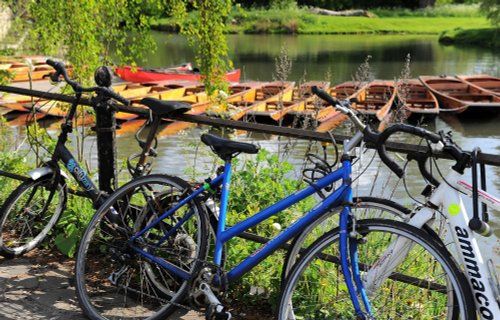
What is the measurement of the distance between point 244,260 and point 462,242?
1003 millimetres

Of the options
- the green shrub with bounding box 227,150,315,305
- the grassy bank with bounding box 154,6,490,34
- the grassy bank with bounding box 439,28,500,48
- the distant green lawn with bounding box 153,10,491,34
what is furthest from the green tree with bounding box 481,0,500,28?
the green shrub with bounding box 227,150,315,305

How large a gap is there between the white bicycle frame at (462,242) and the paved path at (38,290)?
1297 millimetres

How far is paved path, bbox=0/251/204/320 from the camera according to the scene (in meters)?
3.43

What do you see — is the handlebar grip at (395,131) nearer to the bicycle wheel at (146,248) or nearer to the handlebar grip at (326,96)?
the handlebar grip at (326,96)

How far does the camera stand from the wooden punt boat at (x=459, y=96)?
18.9 metres

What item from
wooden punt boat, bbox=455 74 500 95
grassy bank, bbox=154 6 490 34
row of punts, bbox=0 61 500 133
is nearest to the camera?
row of punts, bbox=0 61 500 133

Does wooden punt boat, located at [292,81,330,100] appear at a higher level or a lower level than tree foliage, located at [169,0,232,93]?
lower

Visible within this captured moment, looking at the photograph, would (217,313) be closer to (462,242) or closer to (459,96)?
(462,242)

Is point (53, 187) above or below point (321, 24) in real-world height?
below

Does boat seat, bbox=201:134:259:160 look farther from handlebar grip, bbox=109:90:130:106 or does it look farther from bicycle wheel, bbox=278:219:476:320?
handlebar grip, bbox=109:90:130:106

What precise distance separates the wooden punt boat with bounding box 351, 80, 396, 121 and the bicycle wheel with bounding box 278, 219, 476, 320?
13955mm

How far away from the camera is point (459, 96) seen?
67.9 ft

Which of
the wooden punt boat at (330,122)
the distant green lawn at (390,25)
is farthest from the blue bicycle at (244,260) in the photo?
the distant green lawn at (390,25)

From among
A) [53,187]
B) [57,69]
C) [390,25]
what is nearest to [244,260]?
[53,187]
